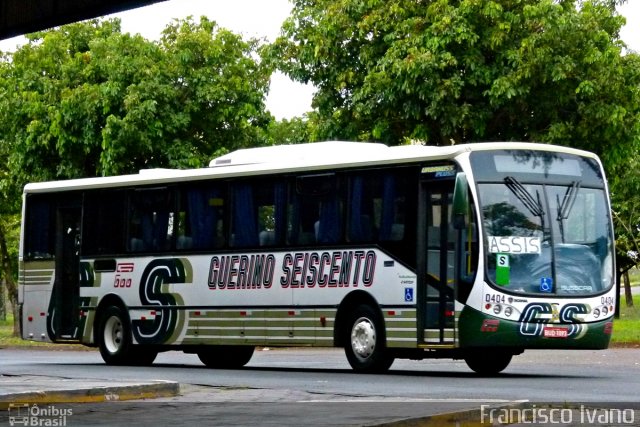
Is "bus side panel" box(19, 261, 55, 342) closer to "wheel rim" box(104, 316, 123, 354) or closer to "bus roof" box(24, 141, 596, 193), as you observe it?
"wheel rim" box(104, 316, 123, 354)

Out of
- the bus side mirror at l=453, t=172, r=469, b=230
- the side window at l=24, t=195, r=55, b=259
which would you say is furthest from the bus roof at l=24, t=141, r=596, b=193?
the side window at l=24, t=195, r=55, b=259

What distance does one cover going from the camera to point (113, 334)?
2616 centimetres

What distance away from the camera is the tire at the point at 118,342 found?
2581 cm

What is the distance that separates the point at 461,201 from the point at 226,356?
6.62m

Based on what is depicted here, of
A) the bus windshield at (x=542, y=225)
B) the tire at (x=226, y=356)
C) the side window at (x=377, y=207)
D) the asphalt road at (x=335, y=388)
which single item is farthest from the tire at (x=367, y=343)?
the tire at (x=226, y=356)

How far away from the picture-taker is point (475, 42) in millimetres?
33938

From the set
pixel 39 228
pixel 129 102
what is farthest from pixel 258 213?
pixel 129 102

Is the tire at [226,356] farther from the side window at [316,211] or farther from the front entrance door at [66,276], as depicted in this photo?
the side window at [316,211]

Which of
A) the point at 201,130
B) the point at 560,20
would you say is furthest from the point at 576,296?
the point at 201,130

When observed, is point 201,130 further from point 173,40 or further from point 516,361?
point 516,361

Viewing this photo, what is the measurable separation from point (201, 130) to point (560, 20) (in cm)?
1198

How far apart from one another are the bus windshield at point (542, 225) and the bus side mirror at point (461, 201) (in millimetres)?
222

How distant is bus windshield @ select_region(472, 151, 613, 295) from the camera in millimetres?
20594

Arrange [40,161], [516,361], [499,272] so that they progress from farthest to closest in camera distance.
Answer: [40,161] < [516,361] < [499,272]
